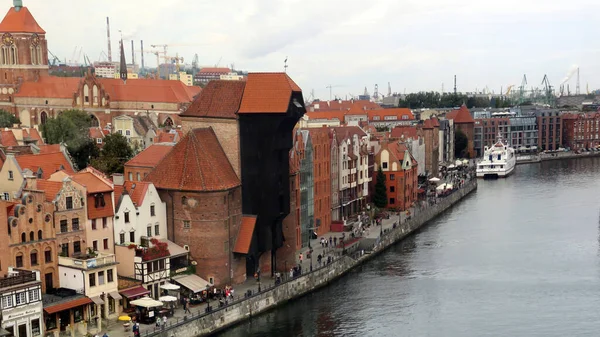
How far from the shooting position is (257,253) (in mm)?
71500

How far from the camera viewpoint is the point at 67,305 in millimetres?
55312

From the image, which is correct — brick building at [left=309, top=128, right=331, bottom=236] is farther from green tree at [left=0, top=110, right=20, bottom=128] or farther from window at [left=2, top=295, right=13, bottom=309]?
green tree at [left=0, top=110, right=20, bottom=128]

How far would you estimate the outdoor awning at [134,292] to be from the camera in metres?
59.7

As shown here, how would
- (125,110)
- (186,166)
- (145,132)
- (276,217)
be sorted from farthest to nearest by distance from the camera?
1. (125,110)
2. (145,132)
3. (276,217)
4. (186,166)

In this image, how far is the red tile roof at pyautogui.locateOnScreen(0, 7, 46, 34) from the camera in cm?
14738

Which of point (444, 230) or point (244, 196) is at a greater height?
point (244, 196)

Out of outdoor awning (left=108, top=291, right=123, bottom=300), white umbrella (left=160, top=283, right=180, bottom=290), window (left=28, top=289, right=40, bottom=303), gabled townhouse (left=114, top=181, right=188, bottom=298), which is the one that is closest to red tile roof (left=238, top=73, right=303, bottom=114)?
gabled townhouse (left=114, top=181, right=188, bottom=298)

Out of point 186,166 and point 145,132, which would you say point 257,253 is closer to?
point 186,166

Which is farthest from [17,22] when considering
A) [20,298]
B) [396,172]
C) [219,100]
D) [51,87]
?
[20,298]

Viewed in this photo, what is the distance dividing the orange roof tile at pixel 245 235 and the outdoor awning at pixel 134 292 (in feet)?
34.6

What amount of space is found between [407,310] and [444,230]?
128 ft

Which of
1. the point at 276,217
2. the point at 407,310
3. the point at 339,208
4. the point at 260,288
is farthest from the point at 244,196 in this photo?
the point at 339,208

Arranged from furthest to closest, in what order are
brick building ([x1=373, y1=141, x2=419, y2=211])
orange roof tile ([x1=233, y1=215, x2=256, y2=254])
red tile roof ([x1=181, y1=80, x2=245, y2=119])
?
brick building ([x1=373, y1=141, x2=419, y2=211]) → red tile roof ([x1=181, y1=80, x2=245, y2=119]) → orange roof tile ([x1=233, y1=215, x2=256, y2=254])

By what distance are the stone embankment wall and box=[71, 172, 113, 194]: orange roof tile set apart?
12.5 m
